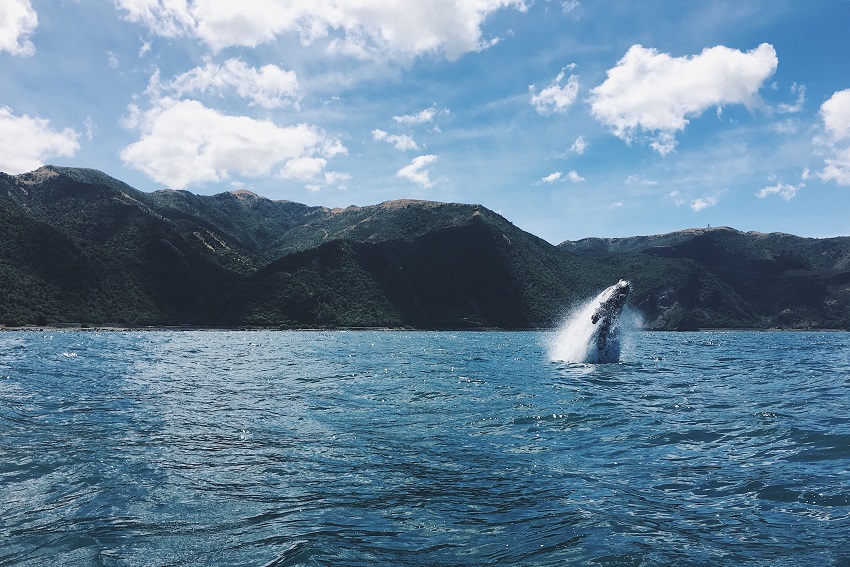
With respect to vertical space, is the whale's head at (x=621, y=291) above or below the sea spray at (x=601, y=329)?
above

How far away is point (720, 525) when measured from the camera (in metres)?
8.91

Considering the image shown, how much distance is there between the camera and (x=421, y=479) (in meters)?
11.7

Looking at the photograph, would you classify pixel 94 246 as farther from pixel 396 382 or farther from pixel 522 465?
pixel 522 465

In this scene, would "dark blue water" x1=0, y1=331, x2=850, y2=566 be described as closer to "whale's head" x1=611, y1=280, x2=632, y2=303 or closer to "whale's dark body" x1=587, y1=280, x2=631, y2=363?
"whale's dark body" x1=587, y1=280, x2=631, y2=363

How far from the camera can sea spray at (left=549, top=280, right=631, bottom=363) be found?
38312 millimetres

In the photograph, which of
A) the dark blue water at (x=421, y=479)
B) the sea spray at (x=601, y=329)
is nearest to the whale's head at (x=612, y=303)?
the sea spray at (x=601, y=329)

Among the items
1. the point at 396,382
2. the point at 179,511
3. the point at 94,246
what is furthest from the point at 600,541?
the point at 94,246

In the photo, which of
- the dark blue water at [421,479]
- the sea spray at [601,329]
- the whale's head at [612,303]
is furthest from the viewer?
the sea spray at [601,329]

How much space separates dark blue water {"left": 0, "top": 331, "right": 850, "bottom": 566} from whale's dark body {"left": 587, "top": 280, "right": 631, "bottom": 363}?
1443cm

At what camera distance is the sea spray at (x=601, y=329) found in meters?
38.3

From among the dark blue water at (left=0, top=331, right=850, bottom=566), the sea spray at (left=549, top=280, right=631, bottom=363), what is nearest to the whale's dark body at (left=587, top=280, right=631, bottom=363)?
the sea spray at (left=549, top=280, right=631, bottom=363)

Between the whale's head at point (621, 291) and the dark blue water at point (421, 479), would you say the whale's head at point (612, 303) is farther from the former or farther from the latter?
the dark blue water at point (421, 479)

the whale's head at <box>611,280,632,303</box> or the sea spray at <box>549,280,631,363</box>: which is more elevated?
the whale's head at <box>611,280,632,303</box>

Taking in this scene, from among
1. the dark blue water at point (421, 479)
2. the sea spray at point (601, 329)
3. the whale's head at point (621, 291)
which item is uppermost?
the whale's head at point (621, 291)
